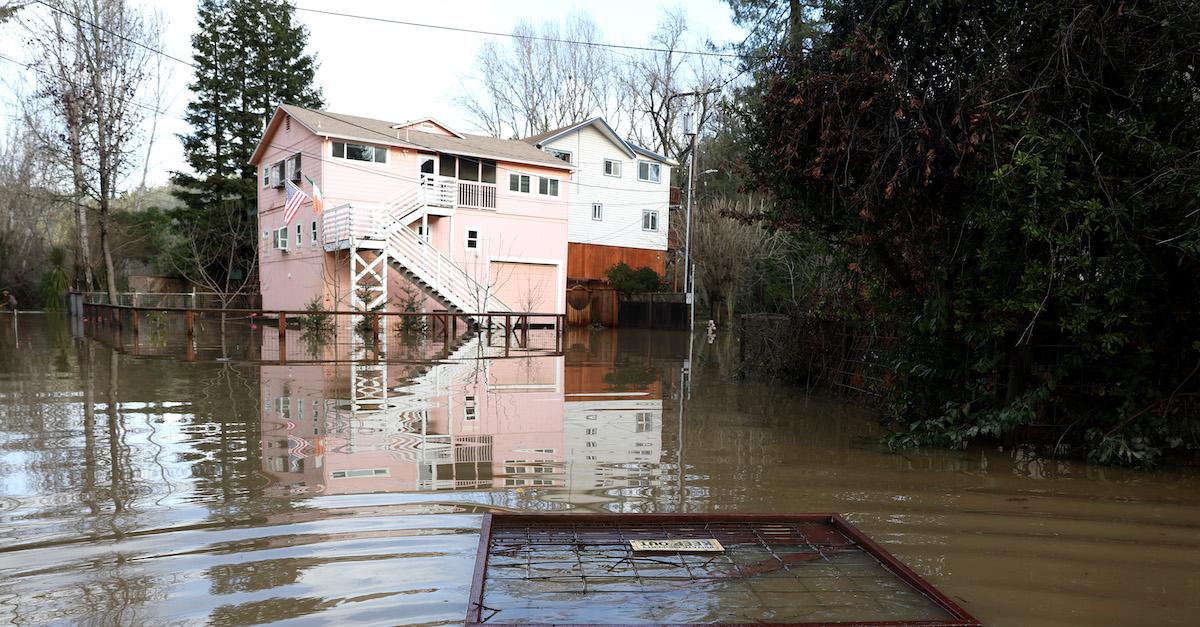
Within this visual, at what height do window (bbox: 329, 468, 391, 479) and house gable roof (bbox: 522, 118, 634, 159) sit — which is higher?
house gable roof (bbox: 522, 118, 634, 159)

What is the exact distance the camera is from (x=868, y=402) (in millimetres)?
10250

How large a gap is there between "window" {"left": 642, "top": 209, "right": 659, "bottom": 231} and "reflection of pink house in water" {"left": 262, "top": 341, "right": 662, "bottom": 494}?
2620cm

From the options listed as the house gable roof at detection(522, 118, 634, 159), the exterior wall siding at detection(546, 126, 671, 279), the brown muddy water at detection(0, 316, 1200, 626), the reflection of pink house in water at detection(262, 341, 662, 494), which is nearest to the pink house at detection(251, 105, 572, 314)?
the house gable roof at detection(522, 118, 634, 159)

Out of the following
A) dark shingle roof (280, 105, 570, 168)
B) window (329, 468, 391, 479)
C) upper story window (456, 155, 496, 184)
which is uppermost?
dark shingle roof (280, 105, 570, 168)

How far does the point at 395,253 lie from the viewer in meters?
26.1

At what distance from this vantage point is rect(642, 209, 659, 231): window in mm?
38844

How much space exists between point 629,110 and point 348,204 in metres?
24.6

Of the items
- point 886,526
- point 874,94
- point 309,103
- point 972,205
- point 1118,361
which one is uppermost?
→ point 309,103

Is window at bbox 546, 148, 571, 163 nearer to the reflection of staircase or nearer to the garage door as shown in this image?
the garage door

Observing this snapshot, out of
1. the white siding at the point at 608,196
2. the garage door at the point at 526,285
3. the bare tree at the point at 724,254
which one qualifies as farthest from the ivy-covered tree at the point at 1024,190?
the white siding at the point at 608,196

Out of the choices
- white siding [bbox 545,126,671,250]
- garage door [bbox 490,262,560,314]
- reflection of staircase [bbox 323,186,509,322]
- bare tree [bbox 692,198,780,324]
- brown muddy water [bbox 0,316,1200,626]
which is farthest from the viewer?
white siding [bbox 545,126,671,250]

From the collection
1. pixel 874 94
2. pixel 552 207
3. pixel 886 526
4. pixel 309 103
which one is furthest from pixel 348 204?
pixel 886 526

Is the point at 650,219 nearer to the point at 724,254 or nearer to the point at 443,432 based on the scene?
the point at 724,254

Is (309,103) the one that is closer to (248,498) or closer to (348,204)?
(348,204)
